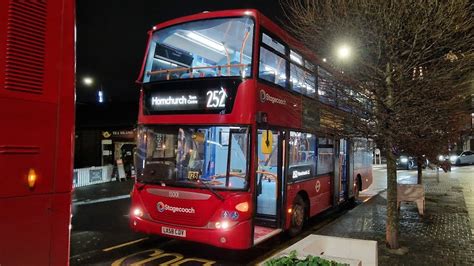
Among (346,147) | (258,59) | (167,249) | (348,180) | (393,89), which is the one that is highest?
(258,59)

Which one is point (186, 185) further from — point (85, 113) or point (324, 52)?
point (85, 113)

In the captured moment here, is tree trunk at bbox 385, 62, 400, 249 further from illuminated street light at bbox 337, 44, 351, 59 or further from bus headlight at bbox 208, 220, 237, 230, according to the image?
bus headlight at bbox 208, 220, 237, 230

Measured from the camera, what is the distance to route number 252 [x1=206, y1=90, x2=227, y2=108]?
288 inches

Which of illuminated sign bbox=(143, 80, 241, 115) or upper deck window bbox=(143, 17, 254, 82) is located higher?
upper deck window bbox=(143, 17, 254, 82)

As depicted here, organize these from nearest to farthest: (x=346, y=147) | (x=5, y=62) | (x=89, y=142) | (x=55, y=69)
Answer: (x=5, y=62), (x=55, y=69), (x=346, y=147), (x=89, y=142)

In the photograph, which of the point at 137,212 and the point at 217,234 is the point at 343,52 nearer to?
the point at 217,234

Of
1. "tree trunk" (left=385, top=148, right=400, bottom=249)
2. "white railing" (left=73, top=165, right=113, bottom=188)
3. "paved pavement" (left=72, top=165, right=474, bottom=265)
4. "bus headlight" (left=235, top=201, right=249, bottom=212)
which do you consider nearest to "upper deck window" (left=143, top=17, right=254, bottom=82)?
"bus headlight" (left=235, top=201, right=249, bottom=212)

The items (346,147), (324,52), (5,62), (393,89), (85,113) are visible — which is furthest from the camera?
(85,113)

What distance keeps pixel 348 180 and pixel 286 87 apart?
5766 mm

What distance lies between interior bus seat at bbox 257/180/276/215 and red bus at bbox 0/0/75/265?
20.3 ft

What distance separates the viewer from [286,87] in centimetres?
882

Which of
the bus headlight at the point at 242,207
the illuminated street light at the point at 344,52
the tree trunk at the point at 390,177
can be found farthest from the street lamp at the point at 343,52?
the bus headlight at the point at 242,207

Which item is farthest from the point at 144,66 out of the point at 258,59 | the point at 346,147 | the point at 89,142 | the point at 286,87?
the point at 89,142

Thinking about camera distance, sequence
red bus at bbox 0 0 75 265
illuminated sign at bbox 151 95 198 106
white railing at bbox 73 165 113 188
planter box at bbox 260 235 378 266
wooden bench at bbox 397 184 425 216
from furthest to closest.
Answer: white railing at bbox 73 165 113 188 → wooden bench at bbox 397 184 425 216 → illuminated sign at bbox 151 95 198 106 → planter box at bbox 260 235 378 266 → red bus at bbox 0 0 75 265
